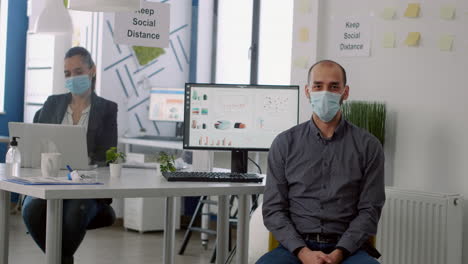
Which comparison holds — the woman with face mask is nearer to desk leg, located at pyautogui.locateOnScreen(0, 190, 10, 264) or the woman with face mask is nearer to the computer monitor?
the computer monitor

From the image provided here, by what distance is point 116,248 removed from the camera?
536cm

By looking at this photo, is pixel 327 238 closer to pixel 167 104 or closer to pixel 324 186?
pixel 324 186

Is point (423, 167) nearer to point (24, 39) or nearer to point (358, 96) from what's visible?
point (358, 96)

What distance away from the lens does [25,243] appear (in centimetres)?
545

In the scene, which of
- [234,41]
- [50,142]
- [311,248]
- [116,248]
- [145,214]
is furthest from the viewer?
[234,41]

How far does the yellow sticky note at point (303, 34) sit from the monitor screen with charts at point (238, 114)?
4.19 feet

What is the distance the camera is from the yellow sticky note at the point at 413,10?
13.1ft

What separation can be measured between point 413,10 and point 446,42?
292 mm

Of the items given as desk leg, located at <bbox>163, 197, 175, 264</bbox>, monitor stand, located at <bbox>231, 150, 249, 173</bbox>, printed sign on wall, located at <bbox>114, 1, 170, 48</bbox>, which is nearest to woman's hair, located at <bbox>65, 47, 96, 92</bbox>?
printed sign on wall, located at <bbox>114, 1, 170, 48</bbox>

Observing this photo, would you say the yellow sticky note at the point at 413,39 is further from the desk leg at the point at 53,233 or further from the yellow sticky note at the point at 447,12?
the desk leg at the point at 53,233

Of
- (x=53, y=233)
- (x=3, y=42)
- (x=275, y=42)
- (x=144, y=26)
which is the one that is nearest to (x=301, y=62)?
(x=144, y=26)

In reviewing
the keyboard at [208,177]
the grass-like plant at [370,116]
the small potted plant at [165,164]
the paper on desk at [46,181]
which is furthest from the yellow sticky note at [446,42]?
Answer: the paper on desk at [46,181]

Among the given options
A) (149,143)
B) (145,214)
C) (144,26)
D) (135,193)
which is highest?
(144,26)

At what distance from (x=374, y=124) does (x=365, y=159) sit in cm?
123
